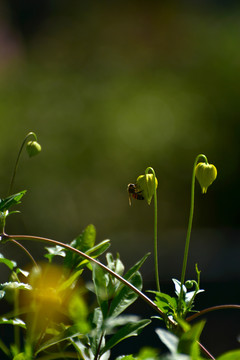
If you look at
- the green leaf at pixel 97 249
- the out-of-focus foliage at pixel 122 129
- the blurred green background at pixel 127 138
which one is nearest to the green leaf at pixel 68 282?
the green leaf at pixel 97 249

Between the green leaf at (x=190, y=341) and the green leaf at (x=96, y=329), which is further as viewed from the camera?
the green leaf at (x=96, y=329)

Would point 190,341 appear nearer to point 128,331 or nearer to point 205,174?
point 128,331

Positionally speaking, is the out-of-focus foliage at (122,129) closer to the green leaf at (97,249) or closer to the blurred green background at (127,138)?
the blurred green background at (127,138)

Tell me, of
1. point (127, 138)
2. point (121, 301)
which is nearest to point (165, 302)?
point (121, 301)

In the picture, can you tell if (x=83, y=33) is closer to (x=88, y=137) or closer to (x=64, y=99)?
(x=64, y=99)

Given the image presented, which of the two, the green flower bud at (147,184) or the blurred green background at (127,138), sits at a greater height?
the green flower bud at (147,184)

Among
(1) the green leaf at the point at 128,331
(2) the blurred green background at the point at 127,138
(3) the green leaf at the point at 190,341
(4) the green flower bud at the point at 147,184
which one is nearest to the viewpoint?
(3) the green leaf at the point at 190,341

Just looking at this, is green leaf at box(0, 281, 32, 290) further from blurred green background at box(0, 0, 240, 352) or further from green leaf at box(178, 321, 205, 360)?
blurred green background at box(0, 0, 240, 352)

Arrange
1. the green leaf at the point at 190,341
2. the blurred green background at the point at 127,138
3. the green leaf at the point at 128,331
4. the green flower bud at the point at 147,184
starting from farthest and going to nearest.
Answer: the blurred green background at the point at 127,138
the green flower bud at the point at 147,184
the green leaf at the point at 128,331
the green leaf at the point at 190,341

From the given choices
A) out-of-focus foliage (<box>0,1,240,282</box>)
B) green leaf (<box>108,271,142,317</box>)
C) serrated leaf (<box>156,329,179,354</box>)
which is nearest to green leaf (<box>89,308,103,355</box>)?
green leaf (<box>108,271,142,317</box>)
